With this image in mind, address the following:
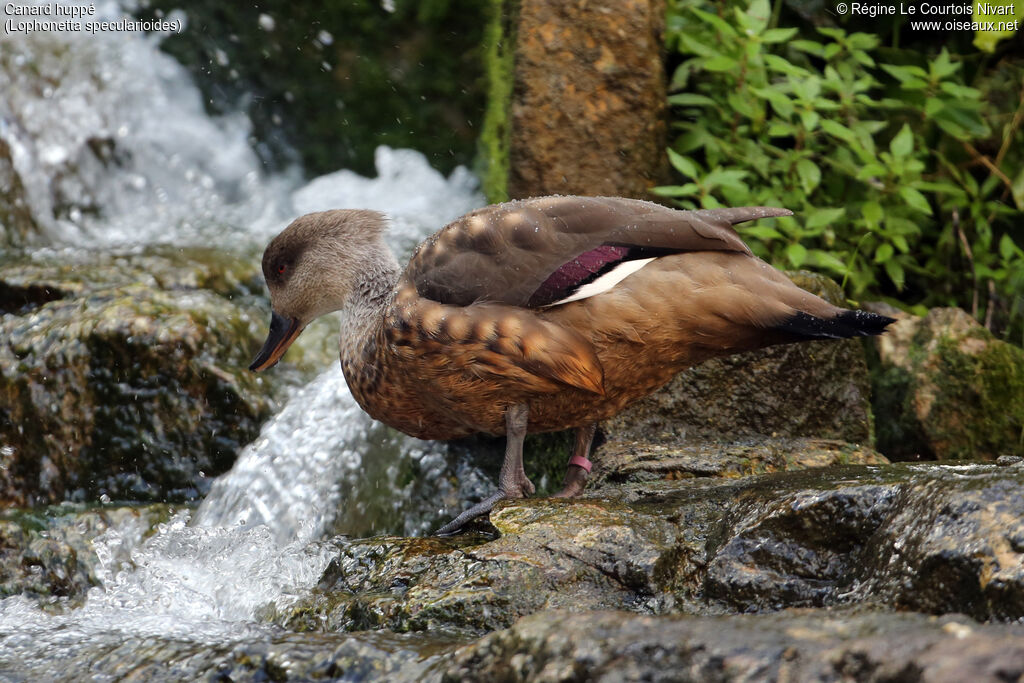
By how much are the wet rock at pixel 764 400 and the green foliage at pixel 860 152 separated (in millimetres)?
723

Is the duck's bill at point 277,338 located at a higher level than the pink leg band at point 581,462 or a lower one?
higher

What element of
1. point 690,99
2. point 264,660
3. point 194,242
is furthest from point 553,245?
point 194,242

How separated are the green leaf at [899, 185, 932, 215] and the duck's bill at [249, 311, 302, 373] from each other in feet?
9.50

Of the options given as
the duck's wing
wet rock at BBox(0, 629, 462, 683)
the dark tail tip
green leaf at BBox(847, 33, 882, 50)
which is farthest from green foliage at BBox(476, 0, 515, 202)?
wet rock at BBox(0, 629, 462, 683)

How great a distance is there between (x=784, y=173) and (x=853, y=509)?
3.01 m

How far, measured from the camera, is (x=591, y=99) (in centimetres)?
539

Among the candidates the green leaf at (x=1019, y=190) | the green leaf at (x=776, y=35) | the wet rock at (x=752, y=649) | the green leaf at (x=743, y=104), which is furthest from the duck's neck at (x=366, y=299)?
the green leaf at (x=1019, y=190)

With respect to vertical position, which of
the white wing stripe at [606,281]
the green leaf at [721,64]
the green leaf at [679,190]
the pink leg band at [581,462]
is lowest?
the pink leg band at [581,462]

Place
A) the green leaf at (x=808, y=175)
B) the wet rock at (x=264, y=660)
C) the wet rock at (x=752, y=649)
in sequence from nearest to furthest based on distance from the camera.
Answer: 1. the wet rock at (x=752, y=649)
2. the wet rock at (x=264, y=660)
3. the green leaf at (x=808, y=175)

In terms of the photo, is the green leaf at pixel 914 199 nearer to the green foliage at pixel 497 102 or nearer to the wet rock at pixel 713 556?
the green foliage at pixel 497 102

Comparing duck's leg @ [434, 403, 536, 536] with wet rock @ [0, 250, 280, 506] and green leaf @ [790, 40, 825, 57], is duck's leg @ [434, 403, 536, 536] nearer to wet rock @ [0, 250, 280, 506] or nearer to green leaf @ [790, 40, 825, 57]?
wet rock @ [0, 250, 280, 506]

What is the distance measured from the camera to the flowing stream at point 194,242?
10.9ft

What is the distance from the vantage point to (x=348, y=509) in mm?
4125

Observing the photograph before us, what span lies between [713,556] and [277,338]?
7.59 ft
